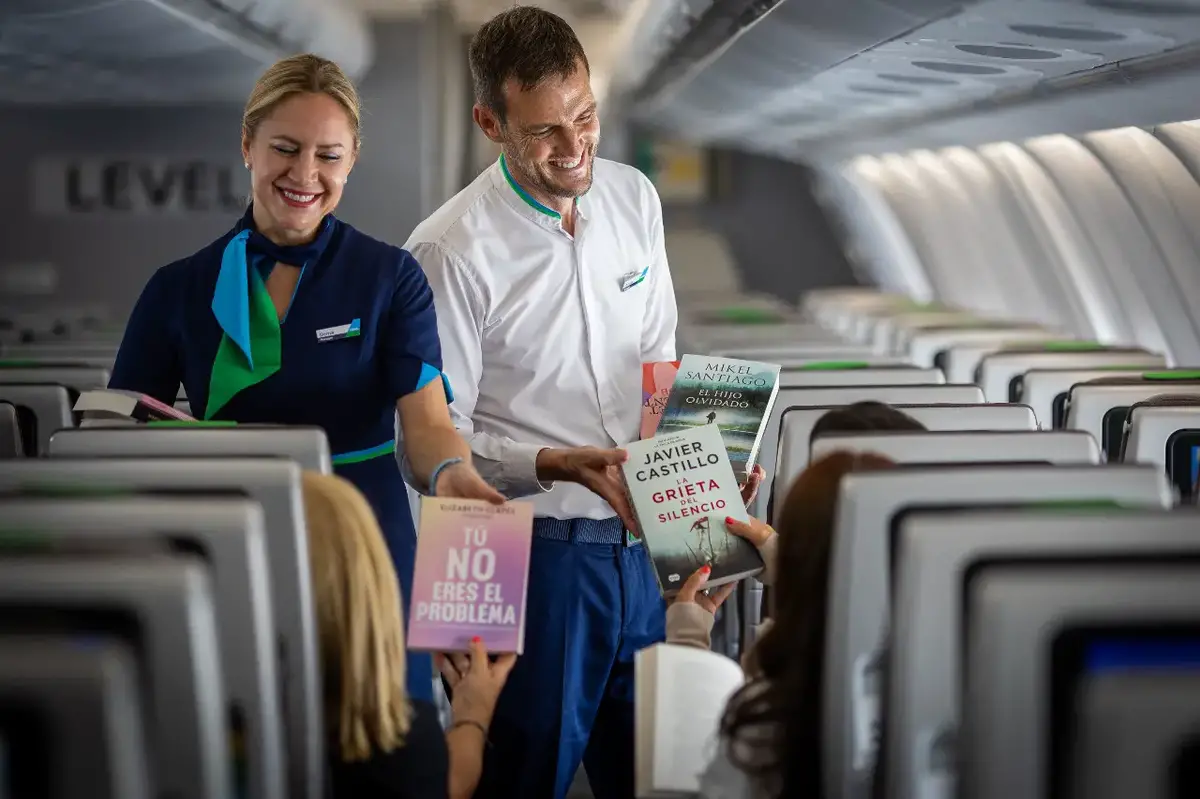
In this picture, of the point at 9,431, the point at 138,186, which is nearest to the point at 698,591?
the point at 9,431

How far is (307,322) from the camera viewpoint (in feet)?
8.81

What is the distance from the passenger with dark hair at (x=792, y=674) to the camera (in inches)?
79.0

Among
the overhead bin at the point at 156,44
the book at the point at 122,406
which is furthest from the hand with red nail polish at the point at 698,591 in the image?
the overhead bin at the point at 156,44

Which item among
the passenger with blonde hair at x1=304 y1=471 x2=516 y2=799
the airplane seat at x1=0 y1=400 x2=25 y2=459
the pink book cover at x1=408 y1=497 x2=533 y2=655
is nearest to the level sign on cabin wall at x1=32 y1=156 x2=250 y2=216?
the airplane seat at x1=0 y1=400 x2=25 y2=459

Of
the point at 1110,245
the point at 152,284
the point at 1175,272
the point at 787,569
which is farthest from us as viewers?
the point at 1110,245

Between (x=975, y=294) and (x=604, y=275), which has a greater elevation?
(x=975, y=294)

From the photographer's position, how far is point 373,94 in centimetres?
1394

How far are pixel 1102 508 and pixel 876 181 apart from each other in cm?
1200

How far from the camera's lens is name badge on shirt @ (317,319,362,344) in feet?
8.84

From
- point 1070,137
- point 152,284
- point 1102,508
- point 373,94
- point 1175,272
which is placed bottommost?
point 1102,508

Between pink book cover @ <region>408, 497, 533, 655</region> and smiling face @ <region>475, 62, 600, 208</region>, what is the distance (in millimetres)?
902

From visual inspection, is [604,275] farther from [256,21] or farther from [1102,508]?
[256,21]

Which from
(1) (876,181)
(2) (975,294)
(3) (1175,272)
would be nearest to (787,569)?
(3) (1175,272)

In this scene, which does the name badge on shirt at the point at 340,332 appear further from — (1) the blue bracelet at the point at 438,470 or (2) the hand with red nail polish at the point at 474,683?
(2) the hand with red nail polish at the point at 474,683
